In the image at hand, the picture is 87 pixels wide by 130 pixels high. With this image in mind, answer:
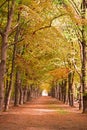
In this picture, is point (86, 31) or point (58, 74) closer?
point (86, 31)

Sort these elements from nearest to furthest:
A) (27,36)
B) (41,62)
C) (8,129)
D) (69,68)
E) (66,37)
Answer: (8,129)
(27,36)
(66,37)
(69,68)
(41,62)

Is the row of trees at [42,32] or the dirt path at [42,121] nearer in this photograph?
the dirt path at [42,121]

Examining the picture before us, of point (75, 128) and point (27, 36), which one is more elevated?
point (27, 36)

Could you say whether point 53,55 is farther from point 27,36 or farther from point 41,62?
point 27,36

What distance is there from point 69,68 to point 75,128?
2130 cm

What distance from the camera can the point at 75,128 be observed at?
52.4 feet

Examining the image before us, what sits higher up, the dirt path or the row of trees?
the row of trees

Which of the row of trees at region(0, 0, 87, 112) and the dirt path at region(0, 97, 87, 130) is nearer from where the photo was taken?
the dirt path at region(0, 97, 87, 130)

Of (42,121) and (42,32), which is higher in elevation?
(42,32)

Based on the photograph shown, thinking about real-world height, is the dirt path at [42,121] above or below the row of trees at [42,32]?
below

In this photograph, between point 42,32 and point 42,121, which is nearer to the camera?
point 42,121

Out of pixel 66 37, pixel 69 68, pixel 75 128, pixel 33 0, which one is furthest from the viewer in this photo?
pixel 69 68

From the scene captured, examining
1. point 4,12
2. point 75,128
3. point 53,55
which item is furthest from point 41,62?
point 75,128

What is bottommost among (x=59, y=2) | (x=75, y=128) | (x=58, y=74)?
(x=75, y=128)
